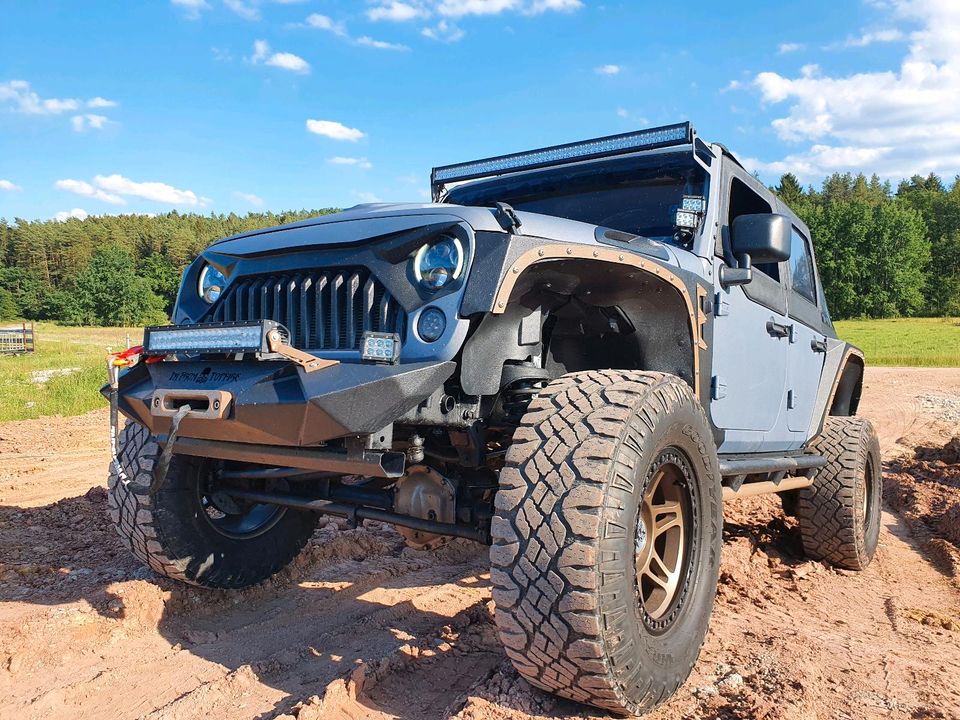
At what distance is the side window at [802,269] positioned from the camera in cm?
507

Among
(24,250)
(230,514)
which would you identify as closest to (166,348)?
(230,514)

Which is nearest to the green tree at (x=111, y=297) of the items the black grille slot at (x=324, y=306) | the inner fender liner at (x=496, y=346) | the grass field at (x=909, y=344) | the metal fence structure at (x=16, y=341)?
the metal fence structure at (x=16, y=341)

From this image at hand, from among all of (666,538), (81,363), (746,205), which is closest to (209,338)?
(666,538)

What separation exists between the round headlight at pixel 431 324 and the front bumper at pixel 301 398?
0.38 ft

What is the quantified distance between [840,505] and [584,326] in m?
2.72

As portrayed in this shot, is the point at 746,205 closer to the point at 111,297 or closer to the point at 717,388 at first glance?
the point at 717,388

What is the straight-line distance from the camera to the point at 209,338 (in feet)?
8.47

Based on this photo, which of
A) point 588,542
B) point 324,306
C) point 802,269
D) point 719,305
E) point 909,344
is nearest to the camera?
point 588,542

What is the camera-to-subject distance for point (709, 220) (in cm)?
373

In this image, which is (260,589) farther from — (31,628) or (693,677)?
(693,677)

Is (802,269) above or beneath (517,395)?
above

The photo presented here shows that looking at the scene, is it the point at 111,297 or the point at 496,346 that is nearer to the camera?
the point at 496,346

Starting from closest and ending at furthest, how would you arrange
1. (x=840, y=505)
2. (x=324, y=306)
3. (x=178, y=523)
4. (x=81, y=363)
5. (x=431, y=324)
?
(x=431, y=324) < (x=324, y=306) < (x=178, y=523) < (x=840, y=505) < (x=81, y=363)

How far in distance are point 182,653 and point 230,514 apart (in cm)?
77
